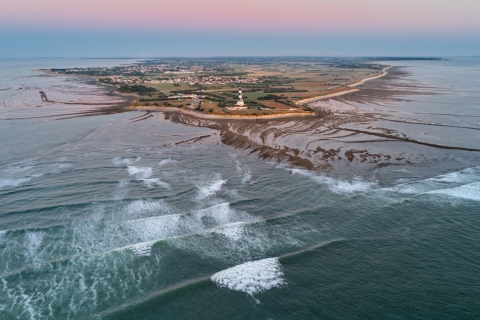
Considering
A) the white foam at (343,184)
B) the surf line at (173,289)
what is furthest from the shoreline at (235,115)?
the surf line at (173,289)

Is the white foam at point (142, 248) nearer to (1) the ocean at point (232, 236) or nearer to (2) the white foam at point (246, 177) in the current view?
(1) the ocean at point (232, 236)

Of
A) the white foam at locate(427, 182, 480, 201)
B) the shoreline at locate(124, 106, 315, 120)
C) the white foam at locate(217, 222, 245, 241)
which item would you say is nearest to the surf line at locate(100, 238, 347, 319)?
the white foam at locate(217, 222, 245, 241)

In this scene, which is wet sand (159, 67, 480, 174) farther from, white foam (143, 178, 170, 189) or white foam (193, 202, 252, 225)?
white foam (143, 178, 170, 189)

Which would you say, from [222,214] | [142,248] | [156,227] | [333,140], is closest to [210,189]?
[222,214]

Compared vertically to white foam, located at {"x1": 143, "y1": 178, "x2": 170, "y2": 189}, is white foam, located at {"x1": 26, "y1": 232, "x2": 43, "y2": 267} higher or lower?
lower

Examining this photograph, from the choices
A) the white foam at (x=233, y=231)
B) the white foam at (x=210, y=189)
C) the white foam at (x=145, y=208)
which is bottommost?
the white foam at (x=233, y=231)

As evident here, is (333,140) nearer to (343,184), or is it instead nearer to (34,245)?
(343,184)

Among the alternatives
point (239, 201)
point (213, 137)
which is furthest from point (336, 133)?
point (239, 201)
